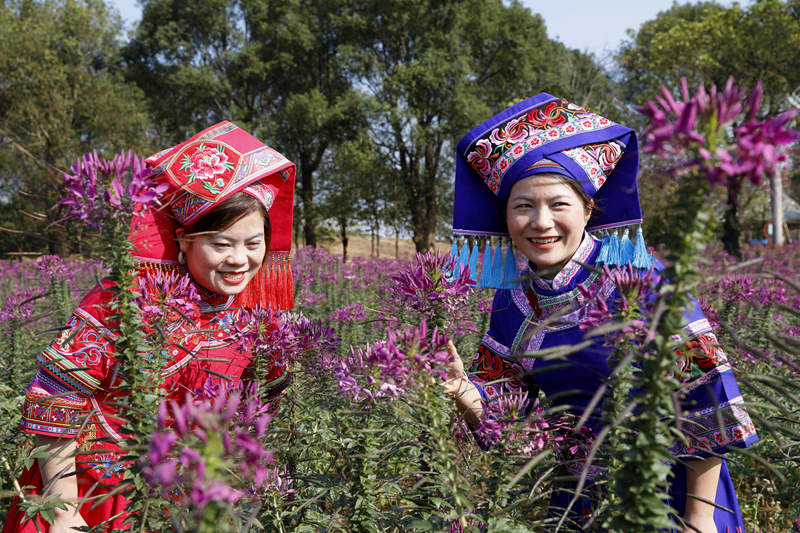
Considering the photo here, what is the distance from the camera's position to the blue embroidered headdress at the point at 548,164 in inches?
79.8

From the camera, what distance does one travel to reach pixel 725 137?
75cm

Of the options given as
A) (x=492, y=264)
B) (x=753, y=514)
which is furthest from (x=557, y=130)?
(x=753, y=514)

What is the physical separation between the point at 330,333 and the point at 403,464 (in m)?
0.97

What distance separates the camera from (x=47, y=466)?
1.85m

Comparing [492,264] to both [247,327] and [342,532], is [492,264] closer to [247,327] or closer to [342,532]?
[247,327]

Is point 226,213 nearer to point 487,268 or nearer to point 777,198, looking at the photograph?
point 487,268

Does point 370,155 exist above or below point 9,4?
below

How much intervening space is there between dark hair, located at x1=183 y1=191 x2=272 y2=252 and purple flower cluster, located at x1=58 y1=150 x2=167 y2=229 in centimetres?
103

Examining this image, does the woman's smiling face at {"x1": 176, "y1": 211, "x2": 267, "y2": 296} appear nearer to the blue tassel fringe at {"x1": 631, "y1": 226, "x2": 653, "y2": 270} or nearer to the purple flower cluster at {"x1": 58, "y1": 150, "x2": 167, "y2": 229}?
Result: the purple flower cluster at {"x1": 58, "y1": 150, "x2": 167, "y2": 229}

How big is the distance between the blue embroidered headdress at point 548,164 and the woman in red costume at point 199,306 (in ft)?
2.86

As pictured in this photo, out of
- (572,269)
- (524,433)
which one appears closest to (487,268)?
(572,269)

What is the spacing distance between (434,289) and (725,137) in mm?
833

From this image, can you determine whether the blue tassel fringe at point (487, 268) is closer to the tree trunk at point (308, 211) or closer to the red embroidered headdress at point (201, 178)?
the red embroidered headdress at point (201, 178)

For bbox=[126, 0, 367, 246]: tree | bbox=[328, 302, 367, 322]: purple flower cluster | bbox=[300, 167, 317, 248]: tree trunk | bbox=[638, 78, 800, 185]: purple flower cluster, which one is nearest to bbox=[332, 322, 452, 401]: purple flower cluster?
bbox=[638, 78, 800, 185]: purple flower cluster
